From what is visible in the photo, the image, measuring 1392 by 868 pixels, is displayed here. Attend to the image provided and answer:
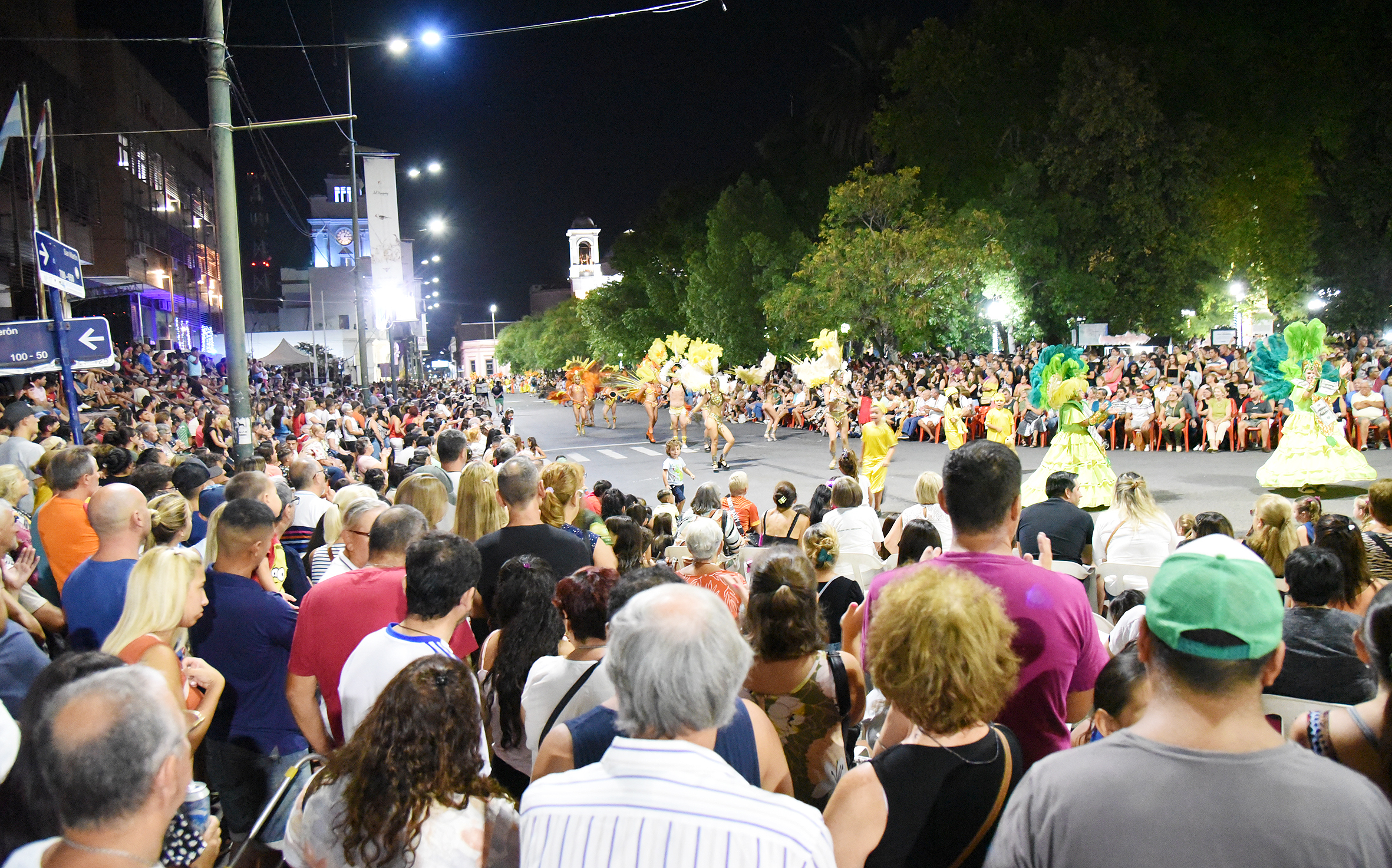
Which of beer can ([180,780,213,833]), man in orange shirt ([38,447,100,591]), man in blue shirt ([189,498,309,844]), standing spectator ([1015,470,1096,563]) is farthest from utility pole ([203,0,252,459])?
standing spectator ([1015,470,1096,563])

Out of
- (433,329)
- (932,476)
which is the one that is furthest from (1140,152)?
(433,329)

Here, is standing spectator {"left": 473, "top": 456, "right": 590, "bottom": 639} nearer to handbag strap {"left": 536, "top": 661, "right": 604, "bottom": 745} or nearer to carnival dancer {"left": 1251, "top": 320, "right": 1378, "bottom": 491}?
handbag strap {"left": 536, "top": 661, "right": 604, "bottom": 745}

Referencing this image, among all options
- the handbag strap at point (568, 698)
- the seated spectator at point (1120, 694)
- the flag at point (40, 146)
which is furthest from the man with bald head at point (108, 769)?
the flag at point (40, 146)

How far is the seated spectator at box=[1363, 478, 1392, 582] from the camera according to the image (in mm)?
4398

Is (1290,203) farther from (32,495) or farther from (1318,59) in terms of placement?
(32,495)

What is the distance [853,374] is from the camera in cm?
2759

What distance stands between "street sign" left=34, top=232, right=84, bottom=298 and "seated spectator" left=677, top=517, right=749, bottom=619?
6.34 m

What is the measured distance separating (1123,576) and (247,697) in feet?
15.5

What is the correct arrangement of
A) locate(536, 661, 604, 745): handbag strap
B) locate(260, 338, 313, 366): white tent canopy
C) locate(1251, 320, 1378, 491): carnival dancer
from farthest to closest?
locate(260, 338, 313, 366): white tent canopy
locate(1251, 320, 1378, 491): carnival dancer
locate(536, 661, 604, 745): handbag strap

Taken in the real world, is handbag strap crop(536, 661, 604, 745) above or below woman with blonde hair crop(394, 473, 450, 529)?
below

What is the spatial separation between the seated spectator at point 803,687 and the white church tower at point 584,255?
126 m

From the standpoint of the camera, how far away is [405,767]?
2.03 m

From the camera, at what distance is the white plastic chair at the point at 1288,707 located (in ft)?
9.94

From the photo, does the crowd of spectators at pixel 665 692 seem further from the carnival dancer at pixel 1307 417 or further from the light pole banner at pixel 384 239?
the light pole banner at pixel 384 239
